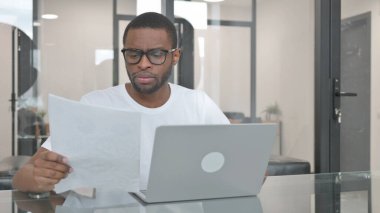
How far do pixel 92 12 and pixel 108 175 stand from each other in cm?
248

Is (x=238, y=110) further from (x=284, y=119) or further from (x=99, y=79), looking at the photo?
(x=99, y=79)

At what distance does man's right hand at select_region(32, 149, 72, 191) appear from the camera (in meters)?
1.16

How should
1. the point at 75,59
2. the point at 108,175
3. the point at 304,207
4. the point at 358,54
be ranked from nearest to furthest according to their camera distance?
1. the point at 108,175
2. the point at 304,207
3. the point at 75,59
4. the point at 358,54

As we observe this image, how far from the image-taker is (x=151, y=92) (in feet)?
5.66

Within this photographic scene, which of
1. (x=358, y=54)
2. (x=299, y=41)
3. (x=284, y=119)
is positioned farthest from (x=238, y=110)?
(x=358, y=54)

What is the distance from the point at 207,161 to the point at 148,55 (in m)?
0.55

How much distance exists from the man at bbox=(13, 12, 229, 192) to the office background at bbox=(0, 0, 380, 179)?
1.73m


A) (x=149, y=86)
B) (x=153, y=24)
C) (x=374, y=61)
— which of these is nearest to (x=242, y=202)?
(x=149, y=86)

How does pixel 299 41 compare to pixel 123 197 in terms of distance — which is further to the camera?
pixel 299 41

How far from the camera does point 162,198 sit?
124 cm

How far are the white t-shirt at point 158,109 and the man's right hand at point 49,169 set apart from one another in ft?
1.51

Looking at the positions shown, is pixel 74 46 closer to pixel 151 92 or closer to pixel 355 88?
pixel 151 92

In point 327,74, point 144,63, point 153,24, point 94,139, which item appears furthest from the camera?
point 327,74

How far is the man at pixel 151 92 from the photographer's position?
5.32ft
